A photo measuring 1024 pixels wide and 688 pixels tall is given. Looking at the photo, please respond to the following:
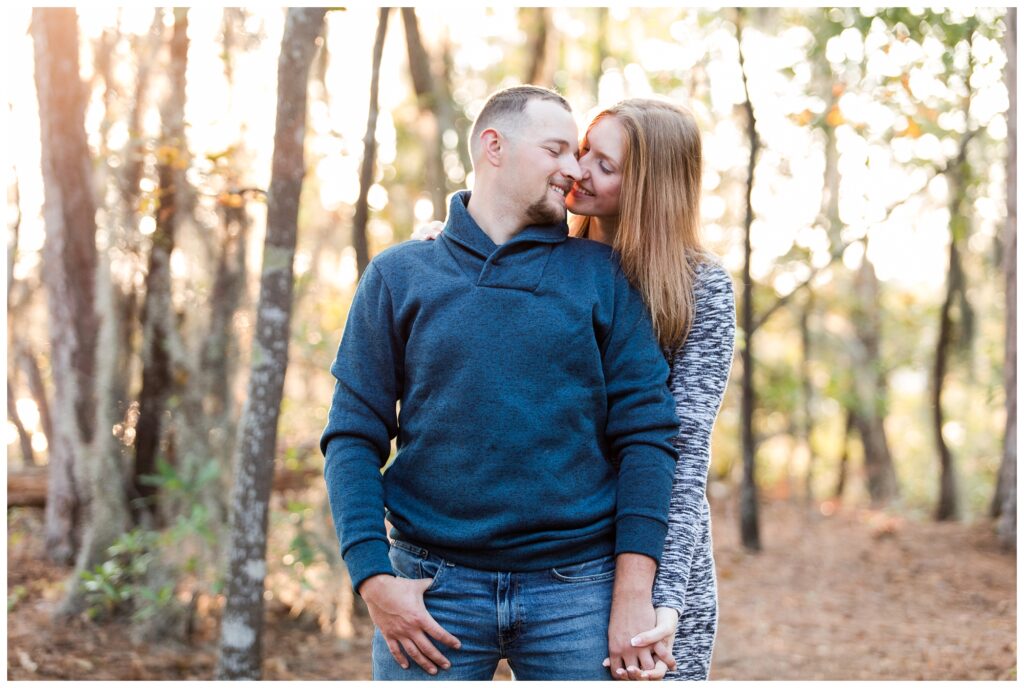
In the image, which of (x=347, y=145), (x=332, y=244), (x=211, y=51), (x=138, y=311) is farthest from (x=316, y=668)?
(x=332, y=244)

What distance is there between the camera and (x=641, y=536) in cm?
182

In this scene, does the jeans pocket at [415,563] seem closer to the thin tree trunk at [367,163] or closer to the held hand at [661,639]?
the held hand at [661,639]

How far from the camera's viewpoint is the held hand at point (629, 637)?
5.90 ft

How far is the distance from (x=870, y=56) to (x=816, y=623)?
3675mm

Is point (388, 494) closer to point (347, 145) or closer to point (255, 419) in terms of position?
point (255, 419)

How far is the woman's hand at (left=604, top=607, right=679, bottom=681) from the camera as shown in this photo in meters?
1.79

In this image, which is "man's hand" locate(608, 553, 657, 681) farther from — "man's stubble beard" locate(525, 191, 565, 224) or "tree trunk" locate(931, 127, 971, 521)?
"tree trunk" locate(931, 127, 971, 521)

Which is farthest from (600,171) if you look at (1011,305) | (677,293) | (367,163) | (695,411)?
(1011,305)

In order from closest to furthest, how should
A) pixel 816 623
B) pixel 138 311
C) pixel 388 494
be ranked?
pixel 388 494
pixel 138 311
pixel 816 623

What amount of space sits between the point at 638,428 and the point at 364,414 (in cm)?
57

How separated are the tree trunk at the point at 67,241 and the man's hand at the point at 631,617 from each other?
436cm

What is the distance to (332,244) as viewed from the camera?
7957mm

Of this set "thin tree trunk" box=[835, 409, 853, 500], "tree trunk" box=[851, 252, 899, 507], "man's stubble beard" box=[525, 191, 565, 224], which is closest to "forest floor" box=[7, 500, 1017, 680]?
"man's stubble beard" box=[525, 191, 565, 224]

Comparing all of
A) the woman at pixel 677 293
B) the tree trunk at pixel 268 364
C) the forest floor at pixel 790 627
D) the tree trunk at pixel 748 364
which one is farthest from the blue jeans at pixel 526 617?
the tree trunk at pixel 748 364
